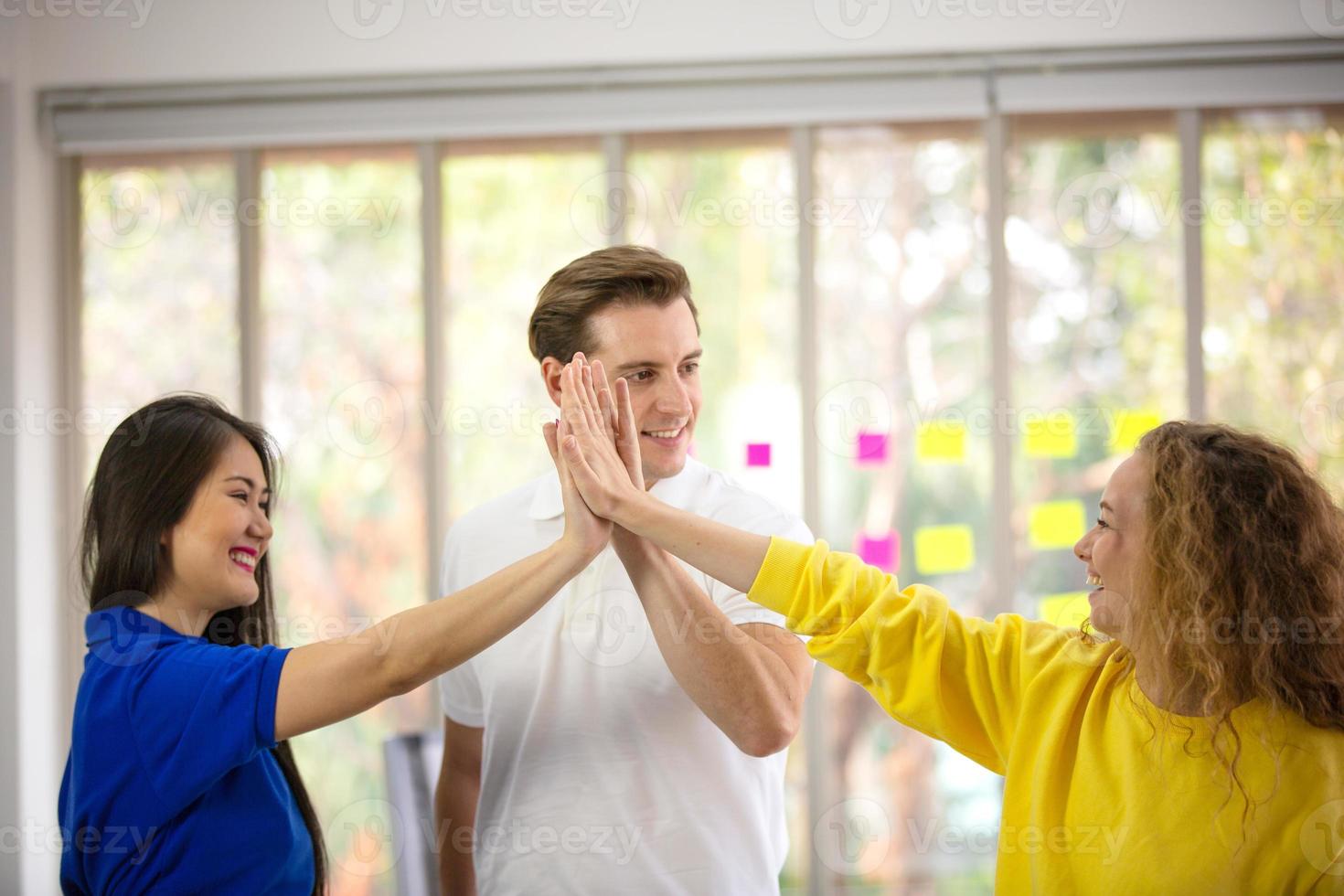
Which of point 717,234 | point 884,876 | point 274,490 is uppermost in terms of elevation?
point 717,234

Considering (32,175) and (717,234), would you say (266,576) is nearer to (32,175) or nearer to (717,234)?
(717,234)

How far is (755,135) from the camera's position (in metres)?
3.23

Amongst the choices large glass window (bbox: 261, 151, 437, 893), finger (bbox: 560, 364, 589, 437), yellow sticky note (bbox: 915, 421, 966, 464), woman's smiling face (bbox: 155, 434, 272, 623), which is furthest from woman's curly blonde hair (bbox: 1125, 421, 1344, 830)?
large glass window (bbox: 261, 151, 437, 893)

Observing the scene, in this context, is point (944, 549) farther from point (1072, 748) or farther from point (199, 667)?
point (199, 667)

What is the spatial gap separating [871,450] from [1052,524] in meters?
0.60

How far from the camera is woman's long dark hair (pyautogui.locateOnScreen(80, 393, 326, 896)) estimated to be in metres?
1.42

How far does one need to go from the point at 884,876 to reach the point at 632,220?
2.15 m

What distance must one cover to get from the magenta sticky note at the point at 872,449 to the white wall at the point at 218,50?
115cm

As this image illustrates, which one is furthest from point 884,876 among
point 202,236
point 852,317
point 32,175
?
point 32,175

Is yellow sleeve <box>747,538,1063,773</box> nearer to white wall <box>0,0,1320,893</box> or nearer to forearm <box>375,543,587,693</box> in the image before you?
forearm <box>375,543,587,693</box>

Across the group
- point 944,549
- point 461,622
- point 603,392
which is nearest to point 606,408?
point 603,392

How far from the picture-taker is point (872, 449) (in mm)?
3207

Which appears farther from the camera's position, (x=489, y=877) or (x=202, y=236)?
(x=202, y=236)

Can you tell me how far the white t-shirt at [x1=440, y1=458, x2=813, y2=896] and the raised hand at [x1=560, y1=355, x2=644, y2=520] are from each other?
7.1 inches
